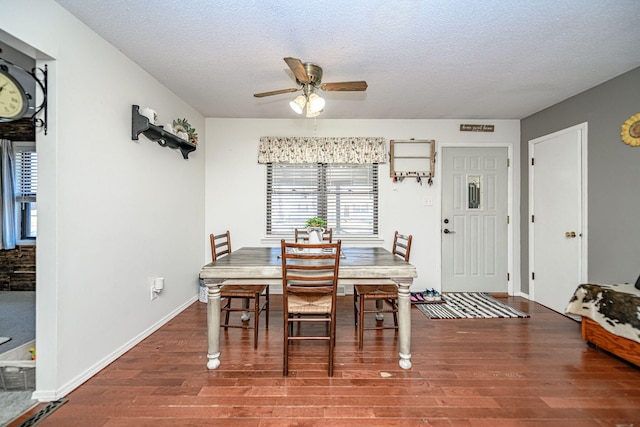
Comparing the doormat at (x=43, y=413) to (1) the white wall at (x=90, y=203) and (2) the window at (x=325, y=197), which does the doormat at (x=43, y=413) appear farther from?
(2) the window at (x=325, y=197)

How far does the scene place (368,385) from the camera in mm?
1825

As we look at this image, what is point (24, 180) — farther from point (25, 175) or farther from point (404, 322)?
point (404, 322)

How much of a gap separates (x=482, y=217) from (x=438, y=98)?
5.94 ft

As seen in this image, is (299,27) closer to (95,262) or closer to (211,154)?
(95,262)

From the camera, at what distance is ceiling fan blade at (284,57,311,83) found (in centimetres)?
175

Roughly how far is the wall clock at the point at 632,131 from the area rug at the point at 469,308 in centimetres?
194

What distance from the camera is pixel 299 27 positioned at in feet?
6.20

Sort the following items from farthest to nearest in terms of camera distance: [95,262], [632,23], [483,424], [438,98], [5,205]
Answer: [5,205]
[438,98]
[95,262]
[632,23]
[483,424]

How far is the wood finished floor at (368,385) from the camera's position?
1.55 metres

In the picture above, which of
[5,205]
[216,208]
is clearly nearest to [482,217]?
[216,208]

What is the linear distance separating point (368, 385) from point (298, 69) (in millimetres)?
2196

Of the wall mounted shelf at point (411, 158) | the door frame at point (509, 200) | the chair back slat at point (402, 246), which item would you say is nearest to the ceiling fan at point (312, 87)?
the chair back slat at point (402, 246)

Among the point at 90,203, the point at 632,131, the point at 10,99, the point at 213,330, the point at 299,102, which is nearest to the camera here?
the point at 10,99

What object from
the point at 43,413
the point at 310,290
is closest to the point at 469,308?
the point at 310,290
